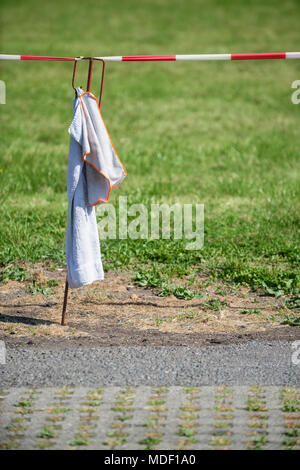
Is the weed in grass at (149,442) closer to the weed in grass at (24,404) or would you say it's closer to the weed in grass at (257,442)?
the weed in grass at (257,442)

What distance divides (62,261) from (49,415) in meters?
3.15

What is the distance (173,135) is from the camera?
12.4 metres

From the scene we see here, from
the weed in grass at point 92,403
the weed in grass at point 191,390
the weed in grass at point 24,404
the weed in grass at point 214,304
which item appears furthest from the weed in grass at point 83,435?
the weed in grass at point 214,304

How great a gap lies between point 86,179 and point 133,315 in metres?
1.35

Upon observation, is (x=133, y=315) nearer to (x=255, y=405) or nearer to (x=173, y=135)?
(x=255, y=405)

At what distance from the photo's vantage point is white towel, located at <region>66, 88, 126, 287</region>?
499 cm

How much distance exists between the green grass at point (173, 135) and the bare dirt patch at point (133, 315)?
40 cm

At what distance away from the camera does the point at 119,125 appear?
12961mm

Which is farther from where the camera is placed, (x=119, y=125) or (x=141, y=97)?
(x=141, y=97)

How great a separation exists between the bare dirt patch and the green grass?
0.40 meters

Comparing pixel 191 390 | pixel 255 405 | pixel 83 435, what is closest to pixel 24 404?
pixel 83 435
